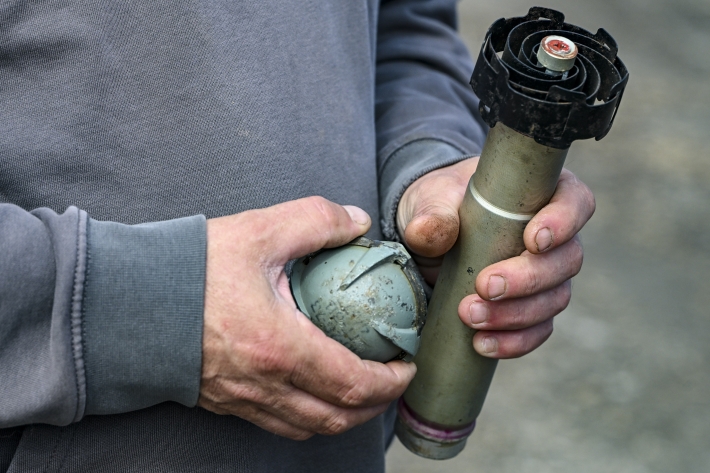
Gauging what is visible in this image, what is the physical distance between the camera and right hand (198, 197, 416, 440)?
96cm

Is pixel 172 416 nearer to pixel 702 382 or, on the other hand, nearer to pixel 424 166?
pixel 424 166

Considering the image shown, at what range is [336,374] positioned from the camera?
1.00 meters

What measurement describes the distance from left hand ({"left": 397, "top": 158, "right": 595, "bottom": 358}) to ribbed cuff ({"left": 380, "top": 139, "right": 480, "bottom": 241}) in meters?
0.10

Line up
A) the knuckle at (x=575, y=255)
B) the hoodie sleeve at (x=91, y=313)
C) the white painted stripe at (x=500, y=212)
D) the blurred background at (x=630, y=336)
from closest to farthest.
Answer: the hoodie sleeve at (x=91, y=313) < the white painted stripe at (x=500, y=212) < the knuckle at (x=575, y=255) < the blurred background at (x=630, y=336)

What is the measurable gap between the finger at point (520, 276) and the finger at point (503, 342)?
11 cm

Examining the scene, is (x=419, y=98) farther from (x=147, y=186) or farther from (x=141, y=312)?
(x=141, y=312)

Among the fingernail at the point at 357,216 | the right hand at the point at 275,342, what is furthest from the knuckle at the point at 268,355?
the fingernail at the point at 357,216

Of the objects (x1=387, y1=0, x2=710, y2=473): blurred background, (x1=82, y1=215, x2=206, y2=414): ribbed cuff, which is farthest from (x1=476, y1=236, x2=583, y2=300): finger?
(x1=387, y1=0, x2=710, y2=473): blurred background

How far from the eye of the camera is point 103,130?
1067 mm

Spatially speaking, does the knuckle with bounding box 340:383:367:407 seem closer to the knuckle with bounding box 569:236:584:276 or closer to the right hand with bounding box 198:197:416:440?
the right hand with bounding box 198:197:416:440

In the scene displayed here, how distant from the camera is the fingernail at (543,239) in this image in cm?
108

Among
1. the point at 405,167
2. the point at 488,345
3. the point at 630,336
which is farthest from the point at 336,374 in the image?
the point at 630,336

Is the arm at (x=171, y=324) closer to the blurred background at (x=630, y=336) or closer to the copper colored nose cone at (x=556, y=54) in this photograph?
the copper colored nose cone at (x=556, y=54)

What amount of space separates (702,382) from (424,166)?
2305 mm
